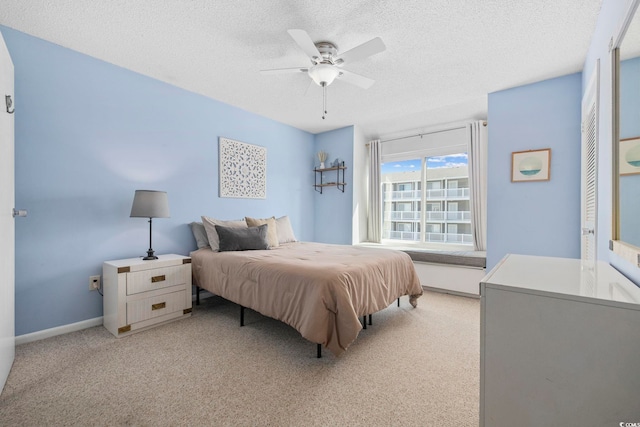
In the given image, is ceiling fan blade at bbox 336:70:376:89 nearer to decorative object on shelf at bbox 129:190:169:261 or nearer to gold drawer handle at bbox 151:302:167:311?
decorative object on shelf at bbox 129:190:169:261

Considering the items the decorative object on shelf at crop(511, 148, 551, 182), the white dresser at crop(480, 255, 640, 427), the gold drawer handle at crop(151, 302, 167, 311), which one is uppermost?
the decorative object on shelf at crop(511, 148, 551, 182)

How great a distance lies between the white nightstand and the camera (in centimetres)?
238

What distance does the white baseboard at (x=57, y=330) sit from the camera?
2238 mm

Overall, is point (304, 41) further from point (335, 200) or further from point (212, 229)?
point (335, 200)

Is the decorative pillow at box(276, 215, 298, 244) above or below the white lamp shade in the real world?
below

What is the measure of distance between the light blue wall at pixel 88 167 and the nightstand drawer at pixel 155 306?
524 millimetres

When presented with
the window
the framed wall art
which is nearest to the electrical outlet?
the framed wall art

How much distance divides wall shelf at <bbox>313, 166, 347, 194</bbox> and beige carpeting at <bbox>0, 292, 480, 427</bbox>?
2.73 metres

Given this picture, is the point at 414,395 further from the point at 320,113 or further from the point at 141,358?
the point at 320,113

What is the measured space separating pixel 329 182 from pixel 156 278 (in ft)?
10.5

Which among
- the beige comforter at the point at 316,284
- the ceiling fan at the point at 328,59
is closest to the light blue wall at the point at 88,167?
the beige comforter at the point at 316,284

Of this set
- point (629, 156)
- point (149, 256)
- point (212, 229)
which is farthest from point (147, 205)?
point (629, 156)

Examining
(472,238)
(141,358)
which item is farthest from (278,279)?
(472,238)

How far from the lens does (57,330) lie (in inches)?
94.3
